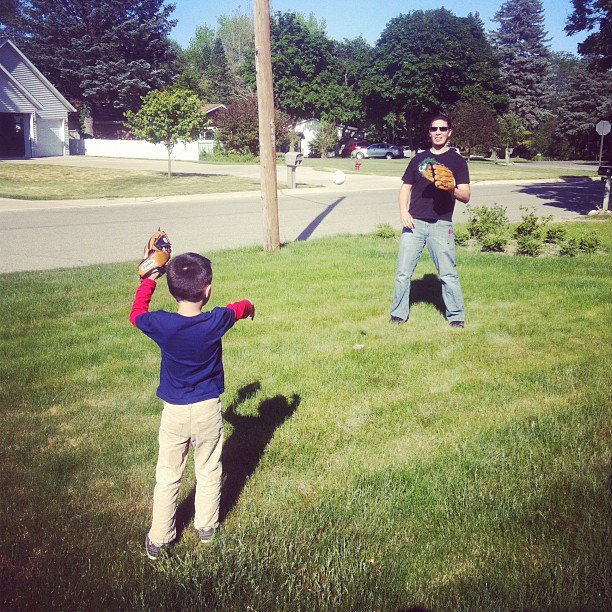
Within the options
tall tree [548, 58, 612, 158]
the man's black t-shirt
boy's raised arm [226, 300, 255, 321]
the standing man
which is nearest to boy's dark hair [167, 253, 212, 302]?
boy's raised arm [226, 300, 255, 321]

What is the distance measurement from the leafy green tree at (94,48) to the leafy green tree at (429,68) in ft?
78.5

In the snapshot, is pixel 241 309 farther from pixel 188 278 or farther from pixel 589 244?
pixel 589 244

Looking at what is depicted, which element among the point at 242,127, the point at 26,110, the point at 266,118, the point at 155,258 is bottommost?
the point at 155,258

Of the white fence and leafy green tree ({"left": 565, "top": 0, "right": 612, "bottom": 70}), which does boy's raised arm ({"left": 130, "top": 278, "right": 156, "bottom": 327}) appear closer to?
leafy green tree ({"left": 565, "top": 0, "right": 612, "bottom": 70})

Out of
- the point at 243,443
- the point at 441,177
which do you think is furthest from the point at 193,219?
the point at 243,443

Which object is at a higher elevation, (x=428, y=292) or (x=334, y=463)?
(x=428, y=292)

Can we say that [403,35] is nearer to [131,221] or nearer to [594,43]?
[594,43]

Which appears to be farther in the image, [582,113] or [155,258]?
[582,113]

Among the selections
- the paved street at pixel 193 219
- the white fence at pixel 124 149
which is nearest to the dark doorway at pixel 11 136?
the white fence at pixel 124 149

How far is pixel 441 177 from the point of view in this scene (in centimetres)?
537

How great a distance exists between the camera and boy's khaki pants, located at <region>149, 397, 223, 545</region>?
108 inches

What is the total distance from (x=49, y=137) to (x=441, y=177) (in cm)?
4678

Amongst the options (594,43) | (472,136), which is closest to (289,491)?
(594,43)

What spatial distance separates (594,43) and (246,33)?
7315 centimetres
